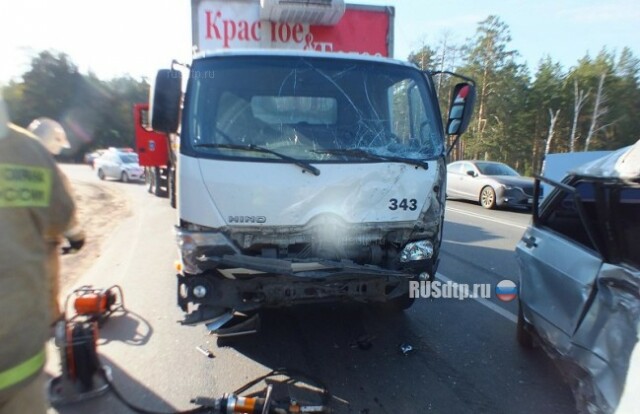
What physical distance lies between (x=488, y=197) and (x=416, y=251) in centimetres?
1092

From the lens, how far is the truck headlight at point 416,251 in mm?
3543

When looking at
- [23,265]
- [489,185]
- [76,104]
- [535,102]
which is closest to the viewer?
[23,265]

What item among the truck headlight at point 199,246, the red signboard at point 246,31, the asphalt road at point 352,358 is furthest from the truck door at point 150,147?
the truck headlight at point 199,246

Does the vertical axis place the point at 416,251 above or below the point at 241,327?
above

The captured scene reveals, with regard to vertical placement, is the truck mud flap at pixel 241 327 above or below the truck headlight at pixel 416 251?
below

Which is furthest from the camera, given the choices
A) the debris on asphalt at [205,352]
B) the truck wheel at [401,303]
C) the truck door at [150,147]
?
the truck door at [150,147]

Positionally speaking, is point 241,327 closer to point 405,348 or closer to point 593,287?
point 405,348

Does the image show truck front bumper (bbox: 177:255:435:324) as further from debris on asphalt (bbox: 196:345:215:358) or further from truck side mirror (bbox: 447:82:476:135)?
truck side mirror (bbox: 447:82:476:135)

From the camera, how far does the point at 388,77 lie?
3.88 m

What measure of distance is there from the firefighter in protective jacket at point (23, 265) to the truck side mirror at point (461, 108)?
134 inches

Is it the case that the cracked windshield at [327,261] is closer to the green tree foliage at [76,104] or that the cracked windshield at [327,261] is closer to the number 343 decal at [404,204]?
the number 343 decal at [404,204]

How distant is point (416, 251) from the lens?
3574 mm

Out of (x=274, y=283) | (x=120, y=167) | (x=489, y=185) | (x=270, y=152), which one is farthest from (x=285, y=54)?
(x=120, y=167)

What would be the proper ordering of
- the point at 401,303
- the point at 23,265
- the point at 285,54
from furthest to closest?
the point at 401,303 < the point at 285,54 < the point at 23,265
